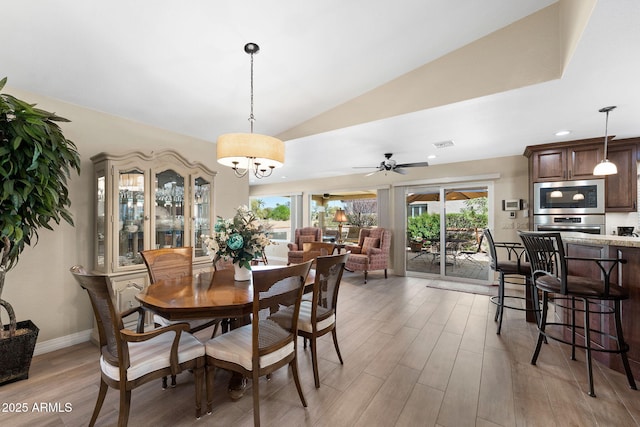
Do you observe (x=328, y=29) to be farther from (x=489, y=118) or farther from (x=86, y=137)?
(x=86, y=137)

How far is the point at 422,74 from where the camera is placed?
2953 millimetres

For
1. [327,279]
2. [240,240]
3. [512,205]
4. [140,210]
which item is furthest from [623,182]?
[140,210]

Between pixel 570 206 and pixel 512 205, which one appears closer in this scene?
pixel 570 206

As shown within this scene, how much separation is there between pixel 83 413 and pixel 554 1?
4.74 meters

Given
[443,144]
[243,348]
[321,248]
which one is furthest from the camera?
[443,144]

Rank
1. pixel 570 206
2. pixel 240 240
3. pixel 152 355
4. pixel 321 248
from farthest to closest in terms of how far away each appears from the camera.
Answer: pixel 570 206 → pixel 321 248 → pixel 240 240 → pixel 152 355

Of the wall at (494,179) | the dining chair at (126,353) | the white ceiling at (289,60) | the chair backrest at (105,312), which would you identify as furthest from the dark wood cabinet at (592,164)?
the chair backrest at (105,312)

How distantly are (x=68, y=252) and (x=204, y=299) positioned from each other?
2.08 metres

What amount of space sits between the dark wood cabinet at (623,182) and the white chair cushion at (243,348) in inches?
192

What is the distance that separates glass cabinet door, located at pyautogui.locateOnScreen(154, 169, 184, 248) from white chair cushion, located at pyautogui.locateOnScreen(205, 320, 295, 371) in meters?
1.92

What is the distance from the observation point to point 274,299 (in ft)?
5.28

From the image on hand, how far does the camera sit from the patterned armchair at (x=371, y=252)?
547 cm

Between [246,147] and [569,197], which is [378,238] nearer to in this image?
[569,197]

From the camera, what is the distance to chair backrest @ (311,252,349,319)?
195 centimetres
